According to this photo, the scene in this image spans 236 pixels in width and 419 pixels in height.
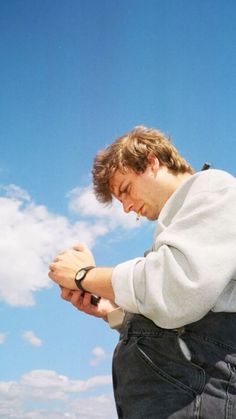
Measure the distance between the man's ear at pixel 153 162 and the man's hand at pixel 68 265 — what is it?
89 cm

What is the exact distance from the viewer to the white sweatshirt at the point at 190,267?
2143 mm

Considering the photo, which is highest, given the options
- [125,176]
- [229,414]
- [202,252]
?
[125,176]

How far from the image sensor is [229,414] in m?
2.19

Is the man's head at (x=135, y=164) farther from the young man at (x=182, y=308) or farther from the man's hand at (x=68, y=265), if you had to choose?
the young man at (x=182, y=308)

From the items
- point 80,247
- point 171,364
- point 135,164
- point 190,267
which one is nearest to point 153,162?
point 135,164

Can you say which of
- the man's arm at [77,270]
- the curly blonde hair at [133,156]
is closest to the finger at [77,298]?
the man's arm at [77,270]

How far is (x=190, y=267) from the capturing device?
217cm

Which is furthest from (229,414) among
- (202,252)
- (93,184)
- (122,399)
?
(93,184)

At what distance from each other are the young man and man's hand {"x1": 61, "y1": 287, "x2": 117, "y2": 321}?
27cm

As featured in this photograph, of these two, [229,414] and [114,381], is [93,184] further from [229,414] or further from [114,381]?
[229,414]

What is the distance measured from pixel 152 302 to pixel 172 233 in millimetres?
345

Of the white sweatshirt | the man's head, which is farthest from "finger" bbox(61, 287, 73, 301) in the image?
the man's head

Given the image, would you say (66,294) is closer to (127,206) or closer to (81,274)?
(81,274)

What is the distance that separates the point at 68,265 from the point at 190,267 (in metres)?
0.83
